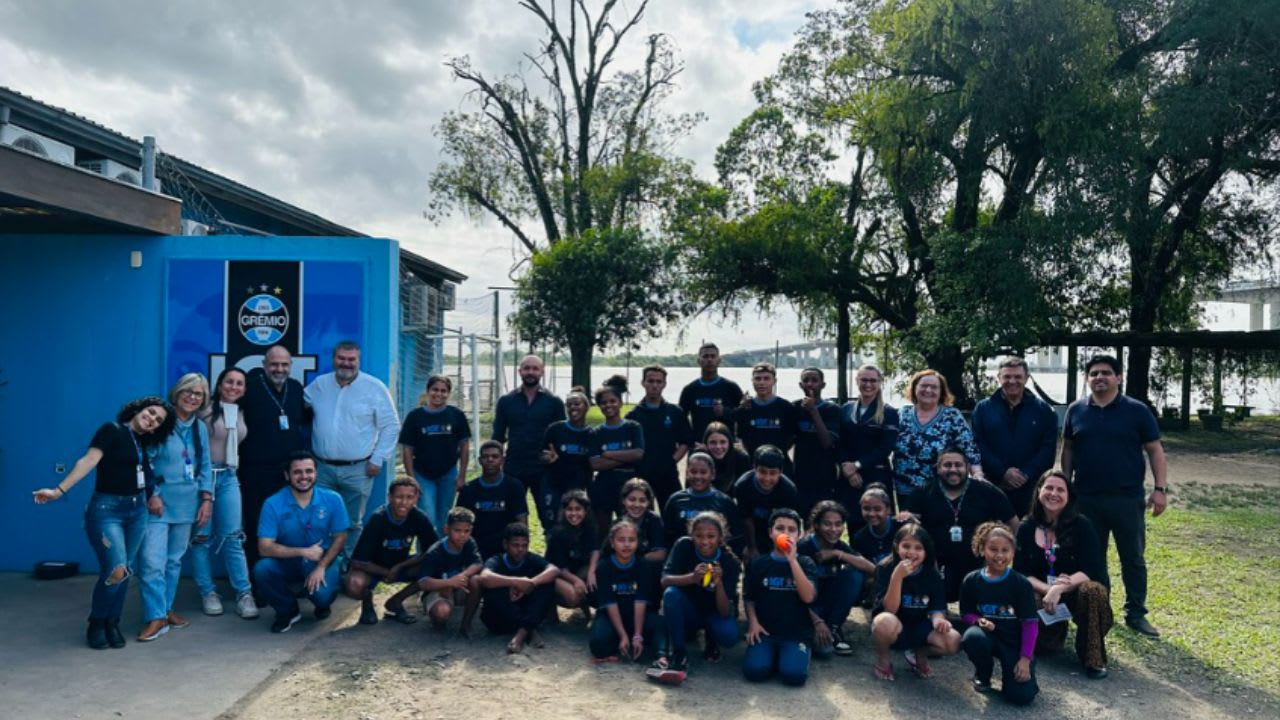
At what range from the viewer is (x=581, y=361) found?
21781 mm

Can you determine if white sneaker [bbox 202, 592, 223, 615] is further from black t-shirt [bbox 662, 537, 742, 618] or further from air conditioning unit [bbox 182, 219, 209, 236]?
air conditioning unit [bbox 182, 219, 209, 236]

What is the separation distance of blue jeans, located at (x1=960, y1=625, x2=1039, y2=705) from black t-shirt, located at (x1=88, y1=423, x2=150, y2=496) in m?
4.63

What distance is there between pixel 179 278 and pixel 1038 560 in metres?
6.10

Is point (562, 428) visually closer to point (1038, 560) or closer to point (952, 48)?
point (1038, 560)

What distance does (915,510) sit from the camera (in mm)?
5672

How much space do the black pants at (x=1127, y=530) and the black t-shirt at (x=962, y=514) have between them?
594mm

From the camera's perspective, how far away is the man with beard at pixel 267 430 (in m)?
6.00

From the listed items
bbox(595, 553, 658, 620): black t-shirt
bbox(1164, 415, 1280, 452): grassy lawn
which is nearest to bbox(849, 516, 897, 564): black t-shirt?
bbox(595, 553, 658, 620): black t-shirt

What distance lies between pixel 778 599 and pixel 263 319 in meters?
4.22

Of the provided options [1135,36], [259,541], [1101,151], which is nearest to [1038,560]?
[259,541]

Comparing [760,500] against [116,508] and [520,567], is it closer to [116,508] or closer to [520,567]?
[520,567]

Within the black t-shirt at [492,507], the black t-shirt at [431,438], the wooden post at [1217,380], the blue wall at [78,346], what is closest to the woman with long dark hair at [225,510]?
the blue wall at [78,346]

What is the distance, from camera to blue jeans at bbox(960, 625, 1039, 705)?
4.53 metres

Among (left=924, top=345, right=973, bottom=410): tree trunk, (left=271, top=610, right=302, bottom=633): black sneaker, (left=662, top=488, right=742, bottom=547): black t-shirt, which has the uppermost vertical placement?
(left=924, top=345, right=973, bottom=410): tree trunk
